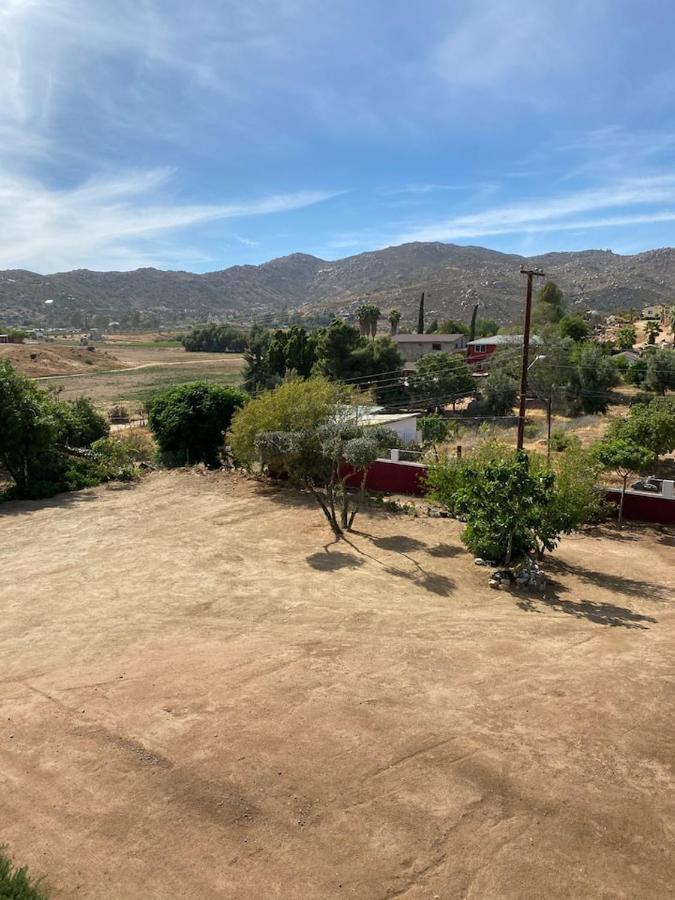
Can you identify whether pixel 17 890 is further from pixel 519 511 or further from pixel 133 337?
pixel 133 337

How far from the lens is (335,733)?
26.2ft

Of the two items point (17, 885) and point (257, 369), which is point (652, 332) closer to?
point (257, 369)

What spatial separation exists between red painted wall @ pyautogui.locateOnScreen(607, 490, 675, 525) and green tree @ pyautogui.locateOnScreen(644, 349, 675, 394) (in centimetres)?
2942

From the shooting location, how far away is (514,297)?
151625 mm

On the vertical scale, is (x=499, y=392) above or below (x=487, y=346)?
below

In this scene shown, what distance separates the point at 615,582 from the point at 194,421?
20.7 meters

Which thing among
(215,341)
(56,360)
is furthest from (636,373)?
(215,341)

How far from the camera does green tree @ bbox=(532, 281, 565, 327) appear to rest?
75250 mm

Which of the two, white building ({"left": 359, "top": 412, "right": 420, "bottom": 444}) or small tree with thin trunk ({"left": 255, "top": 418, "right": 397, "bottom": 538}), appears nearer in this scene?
small tree with thin trunk ({"left": 255, "top": 418, "right": 397, "bottom": 538})

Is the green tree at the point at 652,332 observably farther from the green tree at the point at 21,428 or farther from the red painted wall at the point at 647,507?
the green tree at the point at 21,428

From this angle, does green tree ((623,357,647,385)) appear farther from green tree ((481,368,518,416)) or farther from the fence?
the fence

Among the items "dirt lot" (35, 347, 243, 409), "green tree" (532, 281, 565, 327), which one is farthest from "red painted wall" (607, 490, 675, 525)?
"green tree" (532, 281, 565, 327)

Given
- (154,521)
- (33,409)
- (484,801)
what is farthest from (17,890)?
(33,409)

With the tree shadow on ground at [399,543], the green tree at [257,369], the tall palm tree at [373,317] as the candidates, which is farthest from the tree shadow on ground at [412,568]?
the tall palm tree at [373,317]
